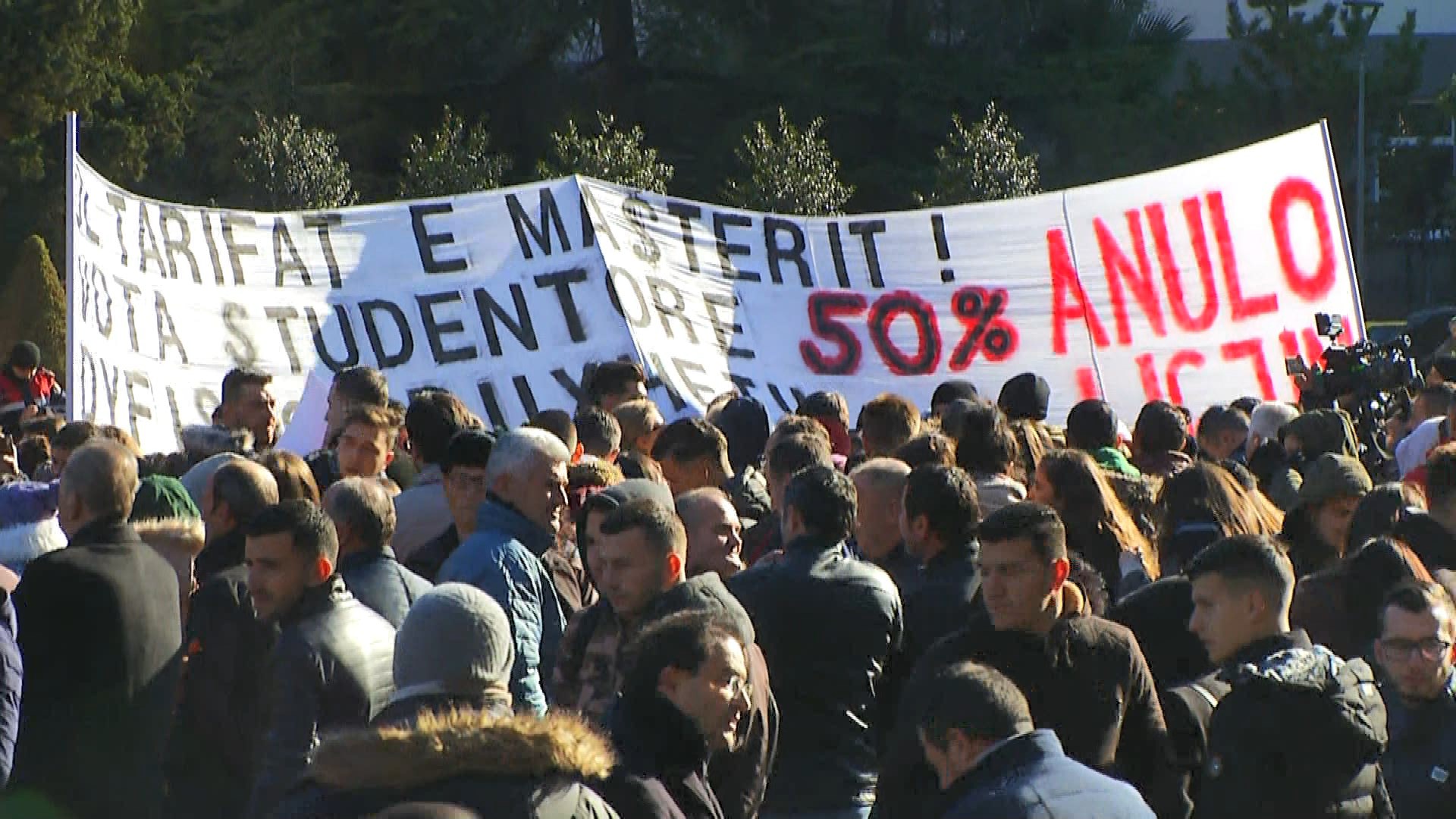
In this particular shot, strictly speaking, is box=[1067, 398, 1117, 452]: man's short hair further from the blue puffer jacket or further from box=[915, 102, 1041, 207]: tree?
box=[915, 102, 1041, 207]: tree

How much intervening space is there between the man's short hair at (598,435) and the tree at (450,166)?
2672cm

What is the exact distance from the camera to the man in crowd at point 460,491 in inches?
265

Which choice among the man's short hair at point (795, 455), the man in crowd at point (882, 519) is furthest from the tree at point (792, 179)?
the man in crowd at point (882, 519)

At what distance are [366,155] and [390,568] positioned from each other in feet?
121

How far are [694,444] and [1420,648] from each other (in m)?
2.78

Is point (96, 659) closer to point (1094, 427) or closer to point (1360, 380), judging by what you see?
point (1094, 427)

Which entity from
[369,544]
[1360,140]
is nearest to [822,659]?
[369,544]

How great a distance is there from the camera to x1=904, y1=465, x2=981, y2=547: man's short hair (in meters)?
6.01

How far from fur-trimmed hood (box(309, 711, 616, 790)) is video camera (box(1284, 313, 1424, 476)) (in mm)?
9523

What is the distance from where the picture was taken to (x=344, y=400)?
8602 mm

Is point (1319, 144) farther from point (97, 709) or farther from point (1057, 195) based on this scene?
point (97, 709)

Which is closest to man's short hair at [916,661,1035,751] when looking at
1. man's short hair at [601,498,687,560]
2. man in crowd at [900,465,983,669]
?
man's short hair at [601,498,687,560]

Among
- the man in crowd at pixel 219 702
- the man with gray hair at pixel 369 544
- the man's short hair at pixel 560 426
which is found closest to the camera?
the man in crowd at pixel 219 702

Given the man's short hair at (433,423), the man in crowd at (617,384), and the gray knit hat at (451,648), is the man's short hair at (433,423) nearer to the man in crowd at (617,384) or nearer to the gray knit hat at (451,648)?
the man in crowd at (617,384)
